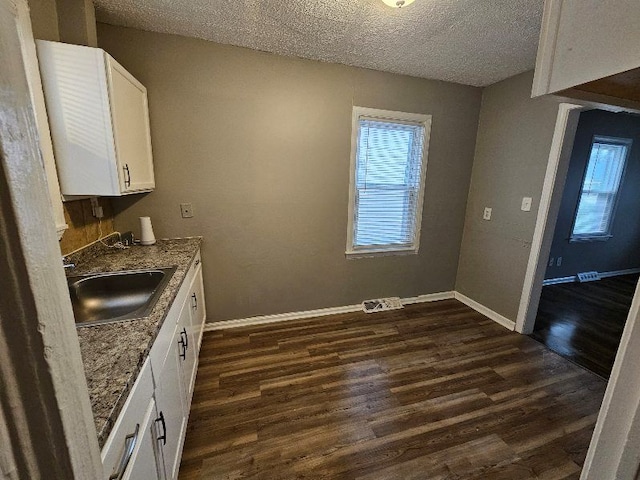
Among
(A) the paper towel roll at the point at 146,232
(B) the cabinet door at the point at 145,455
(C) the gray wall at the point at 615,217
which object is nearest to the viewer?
(B) the cabinet door at the point at 145,455

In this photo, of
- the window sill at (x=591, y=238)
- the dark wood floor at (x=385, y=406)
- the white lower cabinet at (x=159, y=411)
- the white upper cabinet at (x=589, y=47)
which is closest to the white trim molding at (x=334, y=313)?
the dark wood floor at (x=385, y=406)

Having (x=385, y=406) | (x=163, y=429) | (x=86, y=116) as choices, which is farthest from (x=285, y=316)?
(x=86, y=116)

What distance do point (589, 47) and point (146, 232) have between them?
2.56m

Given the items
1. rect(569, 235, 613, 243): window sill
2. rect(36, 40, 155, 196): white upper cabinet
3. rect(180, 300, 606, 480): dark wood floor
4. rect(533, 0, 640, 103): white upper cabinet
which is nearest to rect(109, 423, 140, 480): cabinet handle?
rect(180, 300, 606, 480): dark wood floor

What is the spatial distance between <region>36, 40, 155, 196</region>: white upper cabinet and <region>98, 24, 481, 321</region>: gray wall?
576 millimetres

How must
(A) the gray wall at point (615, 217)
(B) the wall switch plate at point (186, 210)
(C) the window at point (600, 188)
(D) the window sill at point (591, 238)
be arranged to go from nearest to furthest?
1. (B) the wall switch plate at point (186, 210)
2. (A) the gray wall at point (615, 217)
3. (C) the window at point (600, 188)
4. (D) the window sill at point (591, 238)

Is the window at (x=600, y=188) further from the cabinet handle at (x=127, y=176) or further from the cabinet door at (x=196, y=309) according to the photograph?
the cabinet handle at (x=127, y=176)

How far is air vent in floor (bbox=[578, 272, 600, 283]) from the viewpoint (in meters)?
4.06

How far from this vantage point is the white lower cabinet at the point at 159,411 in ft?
2.47

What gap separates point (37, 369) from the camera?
0.29 metres

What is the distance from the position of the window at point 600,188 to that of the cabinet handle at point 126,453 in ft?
17.0

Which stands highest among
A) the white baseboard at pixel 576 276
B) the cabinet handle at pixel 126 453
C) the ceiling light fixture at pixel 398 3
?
the ceiling light fixture at pixel 398 3

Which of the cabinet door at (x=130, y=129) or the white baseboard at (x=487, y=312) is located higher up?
the cabinet door at (x=130, y=129)

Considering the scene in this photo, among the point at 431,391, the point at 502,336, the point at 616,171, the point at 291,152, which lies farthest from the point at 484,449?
the point at 616,171
